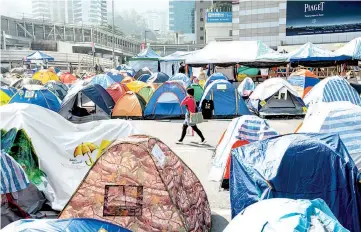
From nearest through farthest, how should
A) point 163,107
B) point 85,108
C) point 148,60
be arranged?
point 85,108 → point 163,107 → point 148,60

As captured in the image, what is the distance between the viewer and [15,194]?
202 inches

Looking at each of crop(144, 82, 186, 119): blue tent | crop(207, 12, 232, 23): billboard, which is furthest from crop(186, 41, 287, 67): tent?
crop(207, 12, 232, 23): billboard

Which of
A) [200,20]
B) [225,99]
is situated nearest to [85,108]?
[225,99]

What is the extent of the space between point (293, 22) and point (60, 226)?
53.9 meters

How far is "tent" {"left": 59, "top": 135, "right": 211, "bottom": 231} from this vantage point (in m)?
4.23

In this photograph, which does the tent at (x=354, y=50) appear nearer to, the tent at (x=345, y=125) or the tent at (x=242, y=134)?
the tent at (x=345, y=125)

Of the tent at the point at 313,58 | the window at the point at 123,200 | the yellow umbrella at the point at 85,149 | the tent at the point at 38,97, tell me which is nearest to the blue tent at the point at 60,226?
the window at the point at 123,200

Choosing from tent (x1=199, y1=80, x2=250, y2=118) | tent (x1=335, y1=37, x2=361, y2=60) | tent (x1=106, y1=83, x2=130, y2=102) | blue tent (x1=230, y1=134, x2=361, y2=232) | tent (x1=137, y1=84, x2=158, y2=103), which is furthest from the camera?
tent (x1=335, y1=37, x2=361, y2=60)

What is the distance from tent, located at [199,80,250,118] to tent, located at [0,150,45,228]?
9.08 m

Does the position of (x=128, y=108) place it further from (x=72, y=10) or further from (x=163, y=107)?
(x=72, y=10)

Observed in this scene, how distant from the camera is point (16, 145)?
18.7 feet

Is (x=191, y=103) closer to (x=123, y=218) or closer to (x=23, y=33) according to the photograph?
(x=123, y=218)

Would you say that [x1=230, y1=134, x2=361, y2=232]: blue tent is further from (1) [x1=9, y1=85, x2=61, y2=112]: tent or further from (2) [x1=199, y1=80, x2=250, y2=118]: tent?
(1) [x1=9, y1=85, x2=61, y2=112]: tent

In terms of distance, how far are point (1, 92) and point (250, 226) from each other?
45.0ft
